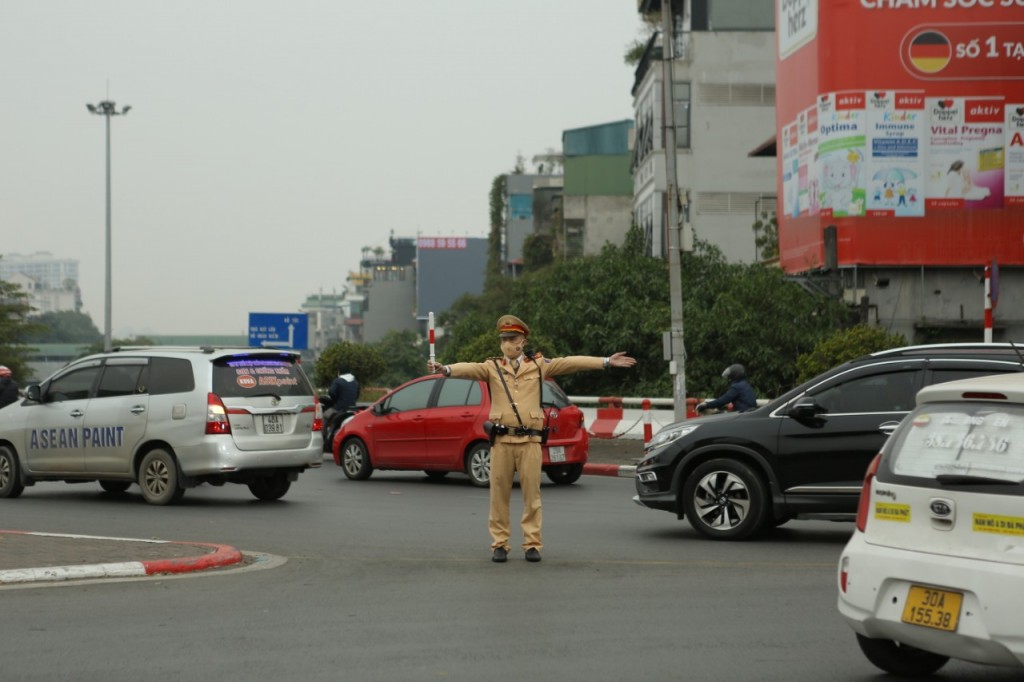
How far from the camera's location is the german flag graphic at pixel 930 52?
37500mm

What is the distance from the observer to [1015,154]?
123 ft

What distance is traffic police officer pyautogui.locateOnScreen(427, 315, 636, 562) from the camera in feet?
37.3

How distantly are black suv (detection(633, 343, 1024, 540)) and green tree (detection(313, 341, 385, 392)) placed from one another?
2670cm

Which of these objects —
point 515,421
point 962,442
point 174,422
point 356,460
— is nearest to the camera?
point 962,442

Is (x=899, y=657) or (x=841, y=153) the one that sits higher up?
(x=841, y=153)

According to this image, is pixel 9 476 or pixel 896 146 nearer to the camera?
pixel 9 476

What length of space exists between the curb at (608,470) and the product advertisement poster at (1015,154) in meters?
19.1

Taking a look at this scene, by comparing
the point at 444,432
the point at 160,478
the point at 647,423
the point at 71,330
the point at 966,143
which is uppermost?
the point at 966,143

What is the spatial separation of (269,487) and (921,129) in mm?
24712

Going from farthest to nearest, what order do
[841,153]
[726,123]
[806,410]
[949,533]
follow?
[726,123]
[841,153]
[806,410]
[949,533]

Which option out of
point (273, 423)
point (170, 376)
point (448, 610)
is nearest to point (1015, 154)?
point (273, 423)

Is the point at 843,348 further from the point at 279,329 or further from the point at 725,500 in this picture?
the point at 279,329

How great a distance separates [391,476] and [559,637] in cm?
1392

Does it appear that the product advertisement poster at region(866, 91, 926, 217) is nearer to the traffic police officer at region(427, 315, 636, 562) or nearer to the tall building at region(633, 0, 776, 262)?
the tall building at region(633, 0, 776, 262)
